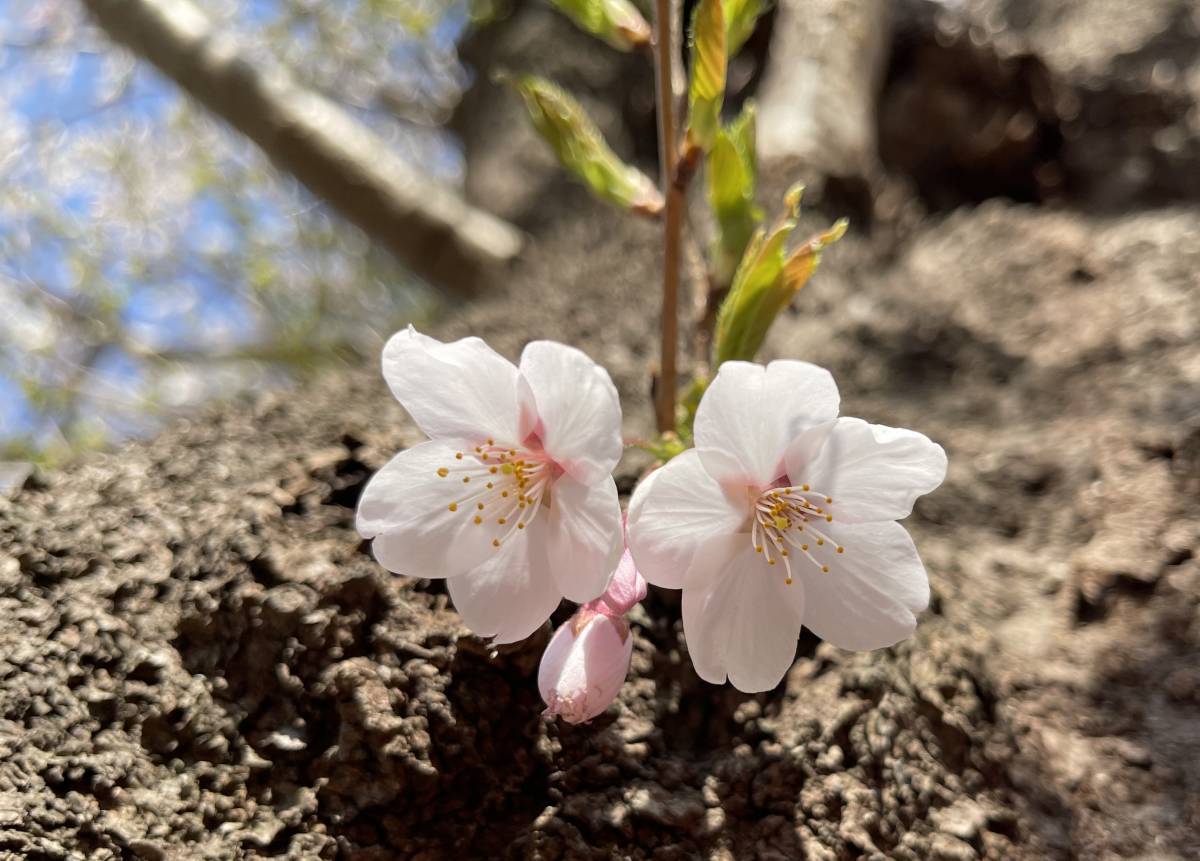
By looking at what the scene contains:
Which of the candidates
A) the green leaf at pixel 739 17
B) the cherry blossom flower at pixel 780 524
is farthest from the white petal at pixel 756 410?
the green leaf at pixel 739 17

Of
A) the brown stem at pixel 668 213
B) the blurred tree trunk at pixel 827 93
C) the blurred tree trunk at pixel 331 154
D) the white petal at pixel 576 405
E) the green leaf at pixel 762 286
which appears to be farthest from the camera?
the blurred tree trunk at pixel 331 154

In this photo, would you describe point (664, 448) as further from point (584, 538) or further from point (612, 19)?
point (612, 19)

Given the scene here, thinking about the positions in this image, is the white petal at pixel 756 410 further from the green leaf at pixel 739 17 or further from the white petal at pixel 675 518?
the green leaf at pixel 739 17

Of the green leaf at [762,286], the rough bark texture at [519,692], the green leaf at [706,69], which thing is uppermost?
the green leaf at [706,69]

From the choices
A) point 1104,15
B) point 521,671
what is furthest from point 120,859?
point 1104,15

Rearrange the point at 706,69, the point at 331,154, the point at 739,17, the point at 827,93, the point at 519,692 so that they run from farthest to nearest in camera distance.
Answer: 1. the point at 331,154
2. the point at 827,93
3. the point at 739,17
4. the point at 706,69
5. the point at 519,692

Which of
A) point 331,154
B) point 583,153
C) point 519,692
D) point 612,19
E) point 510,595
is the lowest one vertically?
point 331,154

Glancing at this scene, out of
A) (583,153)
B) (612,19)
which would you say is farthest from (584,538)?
(612,19)
